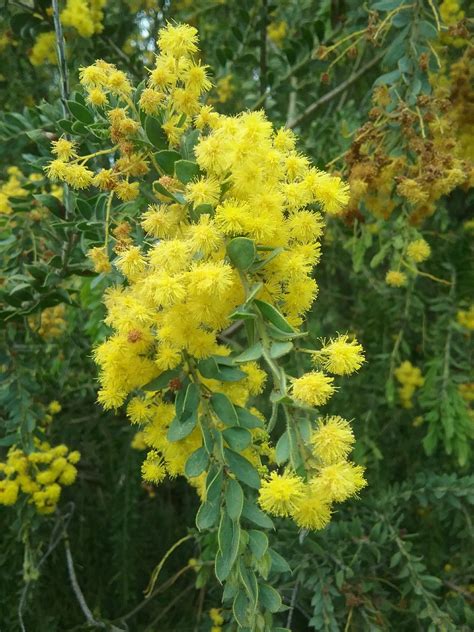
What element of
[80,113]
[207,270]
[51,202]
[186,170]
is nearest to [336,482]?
[207,270]

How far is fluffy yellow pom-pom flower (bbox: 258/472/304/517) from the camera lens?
2.73 feet

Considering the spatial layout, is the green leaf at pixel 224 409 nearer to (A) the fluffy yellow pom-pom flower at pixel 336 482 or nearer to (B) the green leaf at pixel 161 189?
(A) the fluffy yellow pom-pom flower at pixel 336 482

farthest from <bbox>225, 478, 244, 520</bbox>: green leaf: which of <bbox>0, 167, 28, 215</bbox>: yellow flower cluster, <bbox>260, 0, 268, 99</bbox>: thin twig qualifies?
<bbox>260, 0, 268, 99</bbox>: thin twig

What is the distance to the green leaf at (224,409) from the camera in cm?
100

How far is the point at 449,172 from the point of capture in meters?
1.56

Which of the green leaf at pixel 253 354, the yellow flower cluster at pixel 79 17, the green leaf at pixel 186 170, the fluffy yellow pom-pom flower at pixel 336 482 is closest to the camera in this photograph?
the fluffy yellow pom-pom flower at pixel 336 482

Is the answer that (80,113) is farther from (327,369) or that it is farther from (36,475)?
(36,475)

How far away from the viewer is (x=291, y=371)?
1.92 metres

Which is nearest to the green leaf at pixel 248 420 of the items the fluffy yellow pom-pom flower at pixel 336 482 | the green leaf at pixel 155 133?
the fluffy yellow pom-pom flower at pixel 336 482

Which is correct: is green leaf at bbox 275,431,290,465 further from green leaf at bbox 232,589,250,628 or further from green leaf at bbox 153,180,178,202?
green leaf at bbox 153,180,178,202

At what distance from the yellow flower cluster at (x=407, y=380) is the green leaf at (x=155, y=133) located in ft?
5.68

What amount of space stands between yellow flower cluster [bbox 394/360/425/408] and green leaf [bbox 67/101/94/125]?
1734 mm

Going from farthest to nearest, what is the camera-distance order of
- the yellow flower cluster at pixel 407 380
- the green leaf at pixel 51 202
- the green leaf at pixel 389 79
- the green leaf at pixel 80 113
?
the yellow flower cluster at pixel 407 380, the green leaf at pixel 389 79, the green leaf at pixel 51 202, the green leaf at pixel 80 113

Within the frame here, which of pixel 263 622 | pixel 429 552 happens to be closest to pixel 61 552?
pixel 429 552
